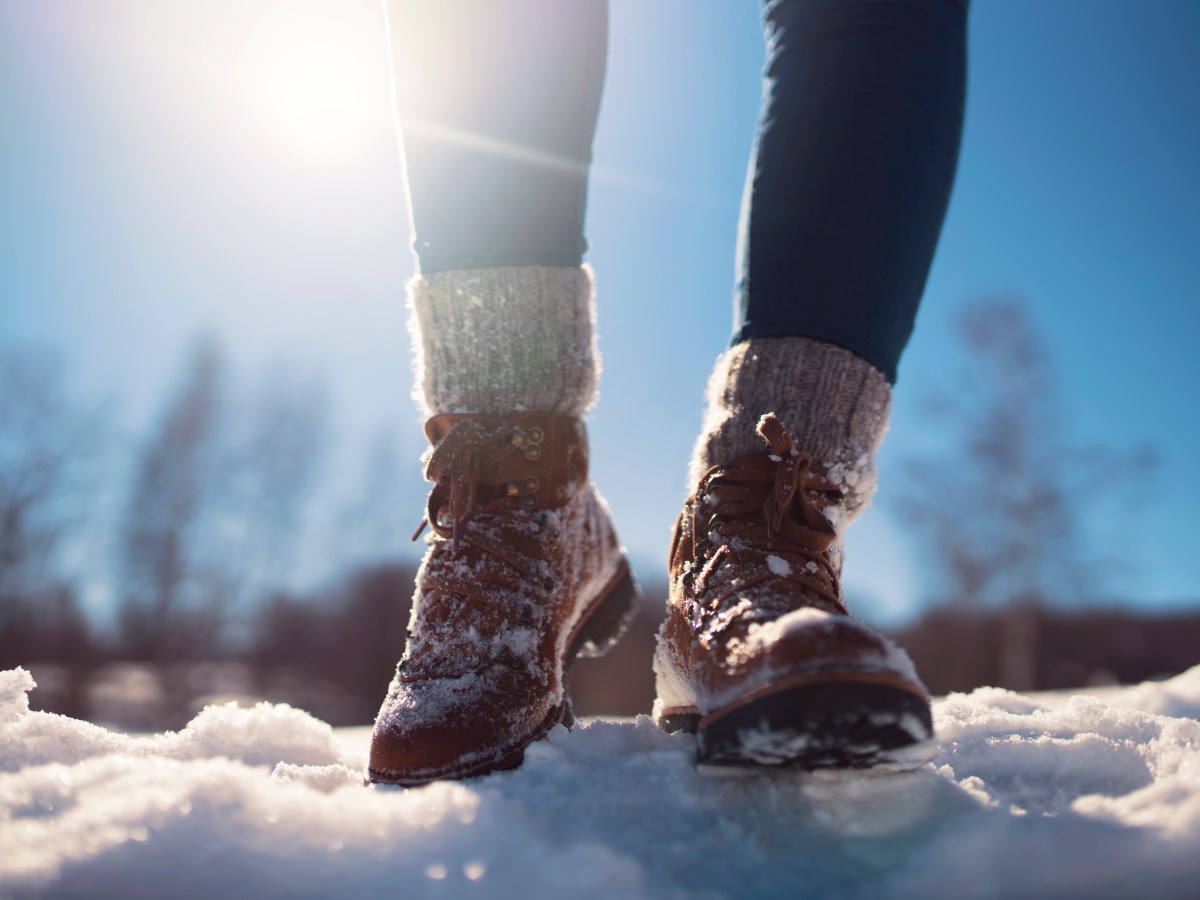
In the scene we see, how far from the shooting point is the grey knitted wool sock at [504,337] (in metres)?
1.10

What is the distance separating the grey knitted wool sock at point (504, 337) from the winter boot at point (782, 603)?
0.77 ft

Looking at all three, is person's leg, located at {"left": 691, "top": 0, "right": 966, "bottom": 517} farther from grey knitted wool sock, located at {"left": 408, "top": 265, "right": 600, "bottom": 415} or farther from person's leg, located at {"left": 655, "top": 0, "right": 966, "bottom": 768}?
grey knitted wool sock, located at {"left": 408, "top": 265, "right": 600, "bottom": 415}

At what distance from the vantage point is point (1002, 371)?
10.3 meters

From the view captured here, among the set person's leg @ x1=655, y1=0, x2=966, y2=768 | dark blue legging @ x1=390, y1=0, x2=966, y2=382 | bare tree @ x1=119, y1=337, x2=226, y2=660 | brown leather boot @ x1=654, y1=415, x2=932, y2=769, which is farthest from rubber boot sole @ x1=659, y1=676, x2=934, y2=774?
bare tree @ x1=119, y1=337, x2=226, y2=660

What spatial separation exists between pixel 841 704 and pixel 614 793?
23cm

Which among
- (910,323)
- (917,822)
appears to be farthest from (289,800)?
(910,323)

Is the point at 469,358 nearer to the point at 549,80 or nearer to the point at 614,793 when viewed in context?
the point at 549,80

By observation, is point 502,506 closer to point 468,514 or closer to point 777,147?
point 468,514

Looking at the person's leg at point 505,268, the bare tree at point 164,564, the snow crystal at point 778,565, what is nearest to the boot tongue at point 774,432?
the snow crystal at point 778,565

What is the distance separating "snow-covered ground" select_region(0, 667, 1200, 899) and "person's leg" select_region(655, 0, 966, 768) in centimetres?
20

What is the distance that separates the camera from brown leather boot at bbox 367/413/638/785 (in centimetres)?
87

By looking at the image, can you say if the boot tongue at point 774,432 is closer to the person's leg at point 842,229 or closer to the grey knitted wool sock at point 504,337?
the person's leg at point 842,229

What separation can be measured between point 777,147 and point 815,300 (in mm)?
246

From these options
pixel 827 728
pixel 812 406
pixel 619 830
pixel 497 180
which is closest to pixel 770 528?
pixel 812 406
